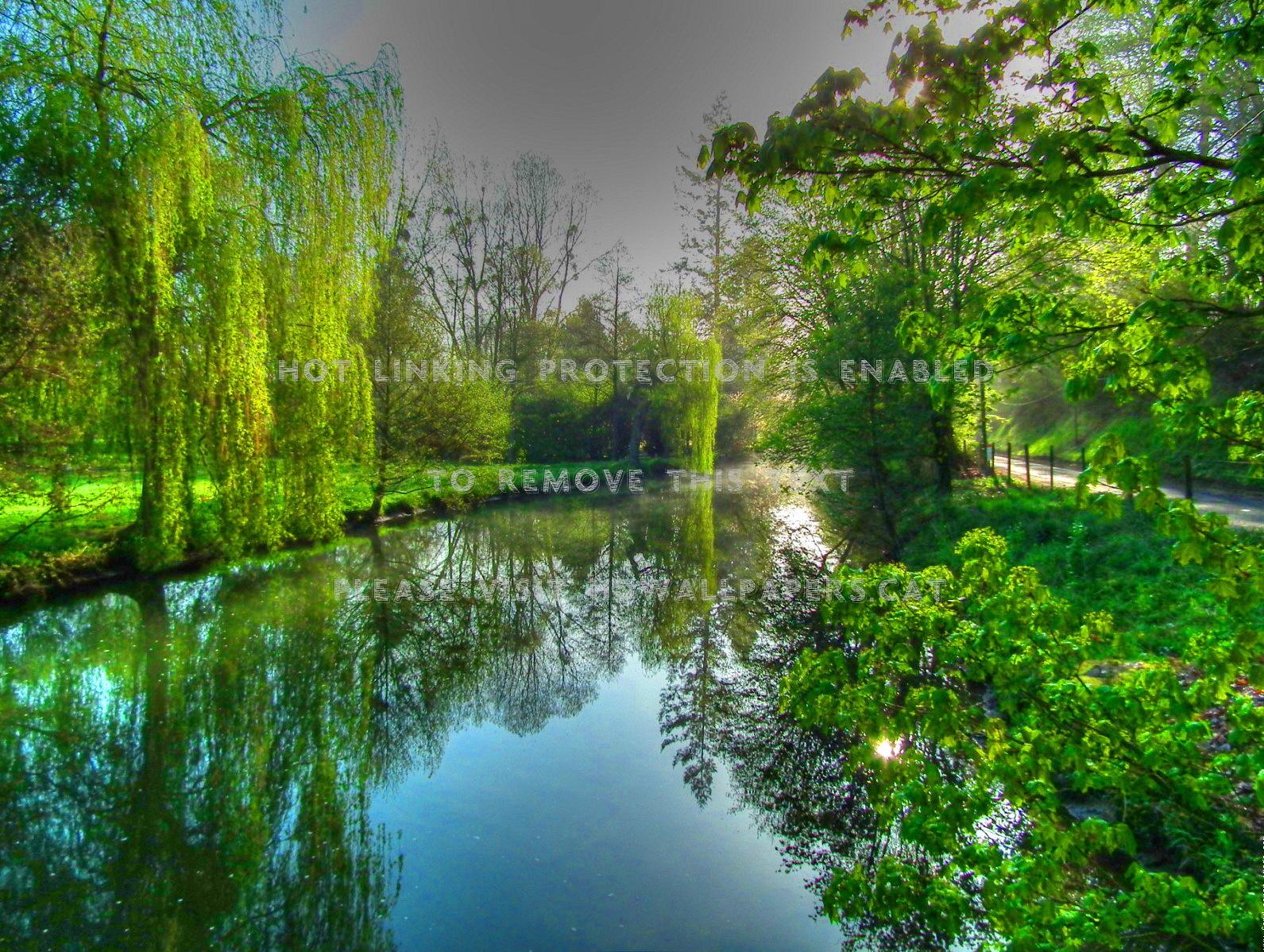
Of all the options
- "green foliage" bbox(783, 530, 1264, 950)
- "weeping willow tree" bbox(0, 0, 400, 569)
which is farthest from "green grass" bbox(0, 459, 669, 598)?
"green foliage" bbox(783, 530, 1264, 950)

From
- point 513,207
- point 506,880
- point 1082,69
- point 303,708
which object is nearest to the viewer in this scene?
point 1082,69

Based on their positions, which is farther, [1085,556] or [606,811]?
[1085,556]

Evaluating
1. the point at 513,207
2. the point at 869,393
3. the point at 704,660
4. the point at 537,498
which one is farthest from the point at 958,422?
the point at 513,207

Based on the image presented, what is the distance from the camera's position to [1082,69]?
2.26m

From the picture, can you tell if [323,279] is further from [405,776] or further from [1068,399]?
[1068,399]

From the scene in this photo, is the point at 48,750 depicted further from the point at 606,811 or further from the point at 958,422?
the point at 958,422

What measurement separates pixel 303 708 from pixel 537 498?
20551mm

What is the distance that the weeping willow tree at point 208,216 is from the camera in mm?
8195

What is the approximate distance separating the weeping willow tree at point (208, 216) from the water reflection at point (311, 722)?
1830 millimetres

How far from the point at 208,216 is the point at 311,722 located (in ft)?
22.0

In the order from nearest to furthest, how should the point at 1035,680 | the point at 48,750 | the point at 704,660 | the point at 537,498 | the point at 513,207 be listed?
1. the point at 1035,680
2. the point at 48,750
3. the point at 704,660
4. the point at 537,498
5. the point at 513,207

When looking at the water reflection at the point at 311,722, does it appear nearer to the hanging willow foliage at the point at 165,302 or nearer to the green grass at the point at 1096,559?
the hanging willow foliage at the point at 165,302

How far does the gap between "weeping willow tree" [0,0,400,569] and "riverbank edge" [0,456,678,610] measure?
512mm

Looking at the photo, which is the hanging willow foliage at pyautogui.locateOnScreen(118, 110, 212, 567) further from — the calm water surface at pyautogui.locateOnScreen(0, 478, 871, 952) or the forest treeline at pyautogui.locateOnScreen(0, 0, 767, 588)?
the calm water surface at pyautogui.locateOnScreen(0, 478, 871, 952)
